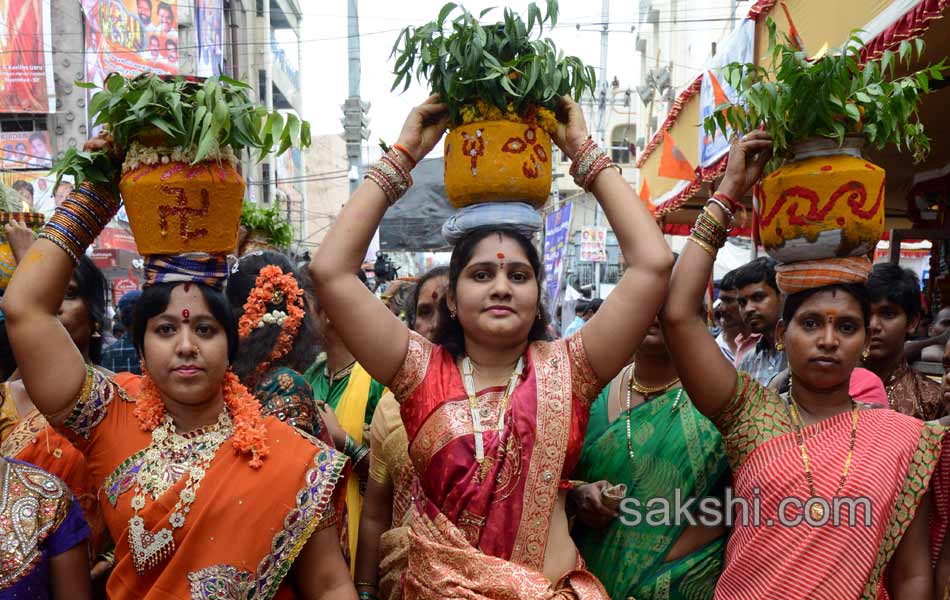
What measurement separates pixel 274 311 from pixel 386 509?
0.91 m

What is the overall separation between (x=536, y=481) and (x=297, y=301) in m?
1.48

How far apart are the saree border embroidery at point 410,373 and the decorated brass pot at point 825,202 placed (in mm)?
1154

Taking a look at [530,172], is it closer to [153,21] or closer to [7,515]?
[7,515]

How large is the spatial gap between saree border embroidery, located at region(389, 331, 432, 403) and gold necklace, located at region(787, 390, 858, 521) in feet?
3.78

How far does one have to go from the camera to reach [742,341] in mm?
5332

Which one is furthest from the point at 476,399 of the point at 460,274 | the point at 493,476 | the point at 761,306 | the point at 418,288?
the point at 761,306

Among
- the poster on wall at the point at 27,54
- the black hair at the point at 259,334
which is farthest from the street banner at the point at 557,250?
the poster on wall at the point at 27,54

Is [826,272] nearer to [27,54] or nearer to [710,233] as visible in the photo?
[710,233]

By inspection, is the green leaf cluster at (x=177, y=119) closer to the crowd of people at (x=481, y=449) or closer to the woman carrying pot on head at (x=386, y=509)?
the crowd of people at (x=481, y=449)

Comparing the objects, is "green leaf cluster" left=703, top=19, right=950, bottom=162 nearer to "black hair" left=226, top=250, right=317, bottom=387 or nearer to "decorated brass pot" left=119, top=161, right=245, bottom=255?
"decorated brass pot" left=119, top=161, right=245, bottom=255

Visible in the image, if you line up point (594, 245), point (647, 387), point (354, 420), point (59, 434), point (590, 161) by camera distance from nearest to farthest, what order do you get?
point (590, 161)
point (59, 434)
point (647, 387)
point (354, 420)
point (594, 245)

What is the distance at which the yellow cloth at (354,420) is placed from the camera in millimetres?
3551

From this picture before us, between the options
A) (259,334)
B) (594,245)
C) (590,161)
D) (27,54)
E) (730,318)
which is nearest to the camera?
(590,161)

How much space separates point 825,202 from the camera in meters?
2.40
